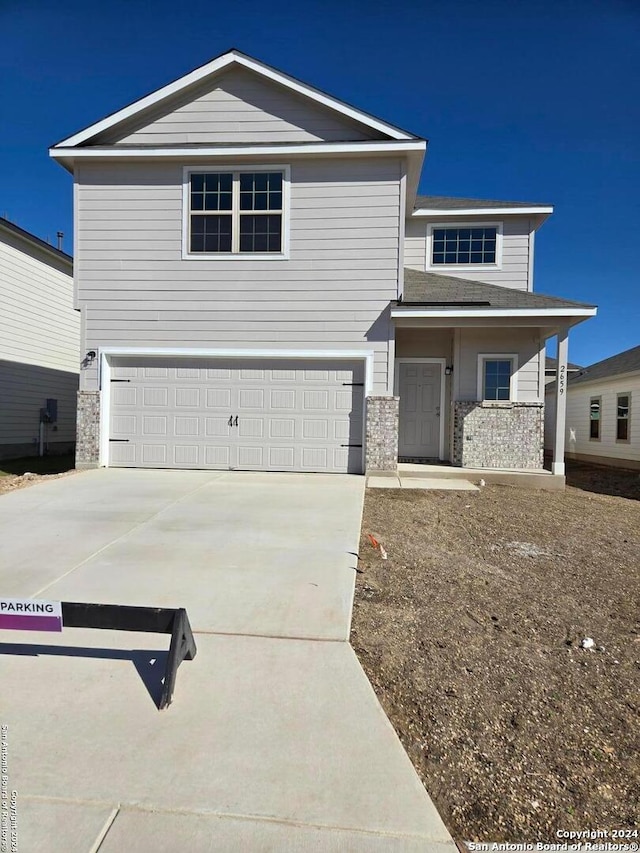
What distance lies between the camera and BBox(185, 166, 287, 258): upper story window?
30.7 feet

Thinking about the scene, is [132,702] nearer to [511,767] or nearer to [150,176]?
[511,767]

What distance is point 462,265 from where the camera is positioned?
40.0ft

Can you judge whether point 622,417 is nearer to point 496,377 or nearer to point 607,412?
point 607,412

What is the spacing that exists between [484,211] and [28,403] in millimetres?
12558

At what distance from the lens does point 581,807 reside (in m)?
1.85

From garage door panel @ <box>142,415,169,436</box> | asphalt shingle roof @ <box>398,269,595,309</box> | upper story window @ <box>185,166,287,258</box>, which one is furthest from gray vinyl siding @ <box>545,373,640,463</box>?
garage door panel @ <box>142,415,169,436</box>

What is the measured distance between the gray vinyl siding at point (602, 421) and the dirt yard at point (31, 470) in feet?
47.7

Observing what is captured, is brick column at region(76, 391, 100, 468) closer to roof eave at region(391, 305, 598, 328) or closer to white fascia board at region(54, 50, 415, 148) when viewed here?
white fascia board at region(54, 50, 415, 148)

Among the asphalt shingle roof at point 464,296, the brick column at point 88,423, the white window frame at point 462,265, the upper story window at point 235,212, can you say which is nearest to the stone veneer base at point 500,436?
the asphalt shingle roof at point 464,296

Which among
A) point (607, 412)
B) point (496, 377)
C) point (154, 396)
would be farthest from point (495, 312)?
point (607, 412)

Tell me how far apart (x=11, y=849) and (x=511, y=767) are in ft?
6.13

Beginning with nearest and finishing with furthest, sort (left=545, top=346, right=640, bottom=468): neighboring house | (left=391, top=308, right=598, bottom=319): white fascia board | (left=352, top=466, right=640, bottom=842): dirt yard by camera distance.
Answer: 1. (left=352, top=466, right=640, bottom=842): dirt yard
2. (left=391, top=308, right=598, bottom=319): white fascia board
3. (left=545, top=346, right=640, bottom=468): neighboring house

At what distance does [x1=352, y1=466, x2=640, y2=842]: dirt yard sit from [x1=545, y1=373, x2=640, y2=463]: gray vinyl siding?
33.3 feet

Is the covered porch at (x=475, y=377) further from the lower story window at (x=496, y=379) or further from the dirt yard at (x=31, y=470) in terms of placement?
the dirt yard at (x=31, y=470)
